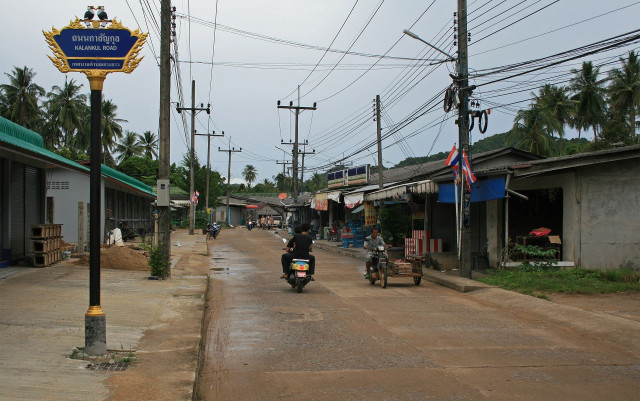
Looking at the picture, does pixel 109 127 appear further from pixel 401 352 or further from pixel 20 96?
pixel 401 352

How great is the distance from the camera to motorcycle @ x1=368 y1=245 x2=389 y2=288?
49.1 feet

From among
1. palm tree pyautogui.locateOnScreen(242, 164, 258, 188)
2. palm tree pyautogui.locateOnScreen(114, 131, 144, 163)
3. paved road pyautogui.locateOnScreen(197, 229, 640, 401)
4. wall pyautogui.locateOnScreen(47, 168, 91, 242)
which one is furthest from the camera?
palm tree pyautogui.locateOnScreen(242, 164, 258, 188)

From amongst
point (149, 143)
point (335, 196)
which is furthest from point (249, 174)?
point (335, 196)

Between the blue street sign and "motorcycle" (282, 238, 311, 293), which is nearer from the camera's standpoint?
the blue street sign

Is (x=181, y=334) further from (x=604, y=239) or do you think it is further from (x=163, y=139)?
(x=604, y=239)

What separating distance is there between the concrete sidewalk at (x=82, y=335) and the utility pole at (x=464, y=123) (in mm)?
7419

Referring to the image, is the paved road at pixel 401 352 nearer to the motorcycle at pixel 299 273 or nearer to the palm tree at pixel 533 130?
the motorcycle at pixel 299 273

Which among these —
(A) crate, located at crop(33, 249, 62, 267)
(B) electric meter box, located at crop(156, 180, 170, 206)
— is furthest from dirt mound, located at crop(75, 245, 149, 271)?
(B) electric meter box, located at crop(156, 180, 170, 206)

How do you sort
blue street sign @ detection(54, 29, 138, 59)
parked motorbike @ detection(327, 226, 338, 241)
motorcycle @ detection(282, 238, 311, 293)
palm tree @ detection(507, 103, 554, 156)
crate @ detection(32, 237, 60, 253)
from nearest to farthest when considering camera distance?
blue street sign @ detection(54, 29, 138, 59)
motorcycle @ detection(282, 238, 311, 293)
crate @ detection(32, 237, 60, 253)
parked motorbike @ detection(327, 226, 338, 241)
palm tree @ detection(507, 103, 554, 156)

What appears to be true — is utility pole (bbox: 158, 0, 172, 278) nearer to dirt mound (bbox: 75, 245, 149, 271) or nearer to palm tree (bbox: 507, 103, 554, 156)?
dirt mound (bbox: 75, 245, 149, 271)

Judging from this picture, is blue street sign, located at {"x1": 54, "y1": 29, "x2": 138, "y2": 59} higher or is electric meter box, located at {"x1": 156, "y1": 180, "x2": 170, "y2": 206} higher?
blue street sign, located at {"x1": 54, "y1": 29, "x2": 138, "y2": 59}

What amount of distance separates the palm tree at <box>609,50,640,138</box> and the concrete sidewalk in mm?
47005

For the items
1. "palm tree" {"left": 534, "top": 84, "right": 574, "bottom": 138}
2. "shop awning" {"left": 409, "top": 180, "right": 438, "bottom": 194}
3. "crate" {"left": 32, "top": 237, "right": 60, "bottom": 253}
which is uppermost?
"palm tree" {"left": 534, "top": 84, "right": 574, "bottom": 138}

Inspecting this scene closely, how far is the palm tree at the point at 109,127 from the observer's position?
203ft
